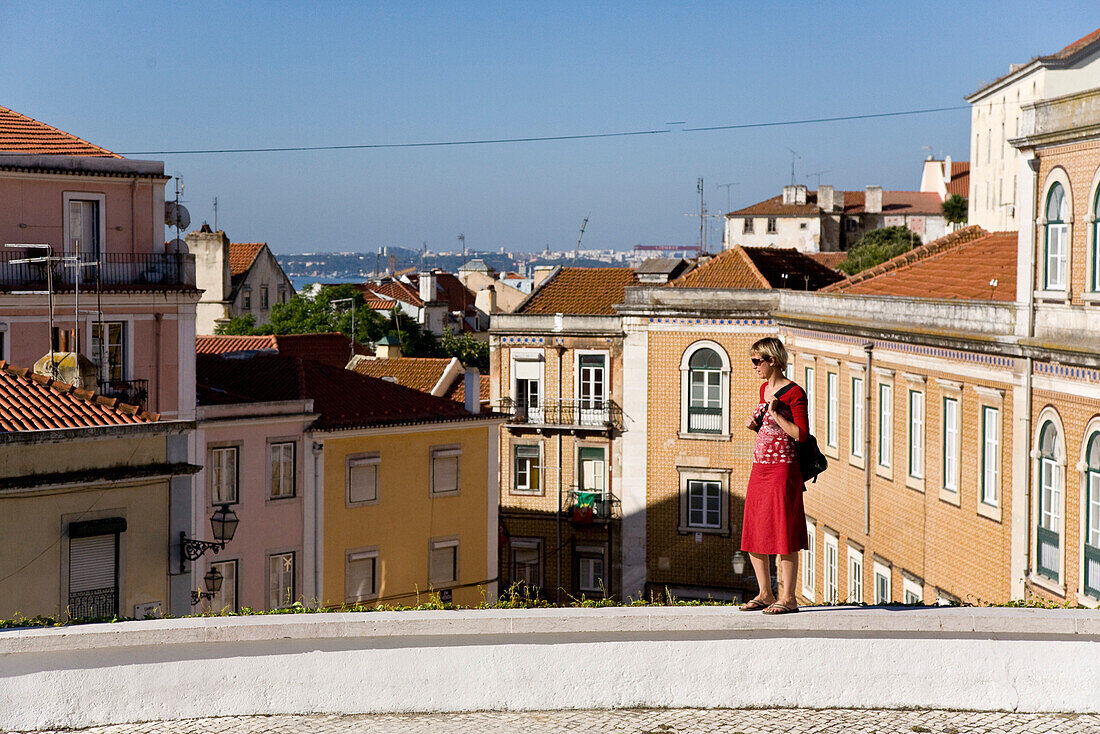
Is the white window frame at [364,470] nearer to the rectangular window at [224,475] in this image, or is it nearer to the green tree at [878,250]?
the rectangular window at [224,475]

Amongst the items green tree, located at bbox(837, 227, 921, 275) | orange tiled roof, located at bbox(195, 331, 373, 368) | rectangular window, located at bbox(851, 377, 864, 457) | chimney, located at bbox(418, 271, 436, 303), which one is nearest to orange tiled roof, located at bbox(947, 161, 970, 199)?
A: green tree, located at bbox(837, 227, 921, 275)

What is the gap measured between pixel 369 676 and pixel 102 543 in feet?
38.1

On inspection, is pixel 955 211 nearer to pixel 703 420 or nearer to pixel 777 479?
pixel 703 420

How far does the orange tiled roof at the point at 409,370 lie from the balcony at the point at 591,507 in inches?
290

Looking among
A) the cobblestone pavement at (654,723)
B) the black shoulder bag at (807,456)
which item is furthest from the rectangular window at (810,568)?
the cobblestone pavement at (654,723)

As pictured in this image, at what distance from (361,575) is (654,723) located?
1176 inches

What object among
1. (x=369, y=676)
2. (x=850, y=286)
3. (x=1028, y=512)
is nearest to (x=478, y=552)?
(x=850, y=286)

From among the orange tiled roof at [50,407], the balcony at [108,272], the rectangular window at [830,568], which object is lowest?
the rectangular window at [830,568]

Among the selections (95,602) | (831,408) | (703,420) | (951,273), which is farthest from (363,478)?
(95,602)

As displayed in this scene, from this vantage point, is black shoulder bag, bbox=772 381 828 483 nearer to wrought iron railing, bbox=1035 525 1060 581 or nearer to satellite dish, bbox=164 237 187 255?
wrought iron railing, bbox=1035 525 1060 581

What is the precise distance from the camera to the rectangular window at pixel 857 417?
1267 inches

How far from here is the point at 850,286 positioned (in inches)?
1489

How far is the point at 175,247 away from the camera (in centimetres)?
3569

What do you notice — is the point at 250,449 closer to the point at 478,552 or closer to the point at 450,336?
the point at 478,552
